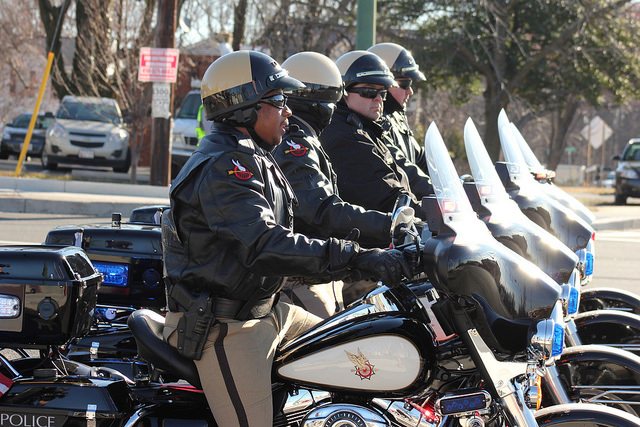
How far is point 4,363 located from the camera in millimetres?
3354

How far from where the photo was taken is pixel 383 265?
2770mm

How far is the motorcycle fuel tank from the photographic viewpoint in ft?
9.28

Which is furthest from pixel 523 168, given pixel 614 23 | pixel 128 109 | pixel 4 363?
pixel 614 23

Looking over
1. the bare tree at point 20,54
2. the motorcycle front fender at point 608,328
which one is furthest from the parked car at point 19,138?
the motorcycle front fender at point 608,328

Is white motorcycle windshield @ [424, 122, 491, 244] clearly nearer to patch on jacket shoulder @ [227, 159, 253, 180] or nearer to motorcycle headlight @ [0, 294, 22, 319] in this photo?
patch on jacket shoulder @ [227, 159, 253, 180]

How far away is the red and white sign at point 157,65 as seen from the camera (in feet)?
49.5

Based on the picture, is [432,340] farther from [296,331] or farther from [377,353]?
[296,331]

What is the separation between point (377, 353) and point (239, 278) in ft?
1.73

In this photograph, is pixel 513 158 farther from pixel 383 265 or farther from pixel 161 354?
pixel 161 354

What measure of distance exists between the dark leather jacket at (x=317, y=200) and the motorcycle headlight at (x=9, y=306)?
1.22 meters

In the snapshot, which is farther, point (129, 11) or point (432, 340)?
point (129, 11)

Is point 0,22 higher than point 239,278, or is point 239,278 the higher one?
point 0,22

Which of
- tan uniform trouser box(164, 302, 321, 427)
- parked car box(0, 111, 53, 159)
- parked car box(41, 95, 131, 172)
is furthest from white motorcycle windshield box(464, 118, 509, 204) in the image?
parked car box(0, 111, 53, 159)

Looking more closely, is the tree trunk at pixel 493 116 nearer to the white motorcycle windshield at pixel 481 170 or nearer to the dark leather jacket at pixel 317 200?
the dark leather jacket at pixel 317 200
